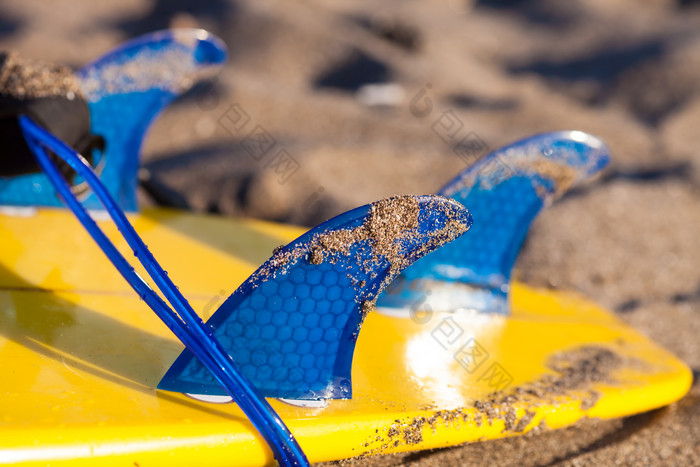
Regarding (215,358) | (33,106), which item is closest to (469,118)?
(33,106)

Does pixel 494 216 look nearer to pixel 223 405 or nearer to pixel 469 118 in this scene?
pixel 223 405

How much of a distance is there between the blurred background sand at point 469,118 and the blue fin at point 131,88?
11.0 inches

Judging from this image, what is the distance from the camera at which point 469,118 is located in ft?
9.63

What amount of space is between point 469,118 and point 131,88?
186cm

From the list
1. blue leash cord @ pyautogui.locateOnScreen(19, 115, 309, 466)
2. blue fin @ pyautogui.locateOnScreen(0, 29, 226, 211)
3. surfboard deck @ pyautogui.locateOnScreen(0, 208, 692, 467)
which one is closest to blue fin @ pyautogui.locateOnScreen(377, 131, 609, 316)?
surfboard deck @ pyautogui.locateOnScreen(0, 208, 692, 467)

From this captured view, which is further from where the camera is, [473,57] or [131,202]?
[473,57]

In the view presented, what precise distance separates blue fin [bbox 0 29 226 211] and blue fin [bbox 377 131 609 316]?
0.72 metres

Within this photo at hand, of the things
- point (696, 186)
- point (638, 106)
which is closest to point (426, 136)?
point (696, 186)

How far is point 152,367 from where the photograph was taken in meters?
0.90

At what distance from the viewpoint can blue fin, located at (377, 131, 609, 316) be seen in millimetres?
1212

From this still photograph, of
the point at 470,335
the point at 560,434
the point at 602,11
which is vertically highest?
the point at 602,11

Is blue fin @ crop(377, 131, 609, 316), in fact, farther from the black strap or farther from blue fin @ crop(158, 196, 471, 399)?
the black strap

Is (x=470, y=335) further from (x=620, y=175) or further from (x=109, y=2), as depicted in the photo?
(x=109, y=2)

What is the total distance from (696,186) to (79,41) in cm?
323
